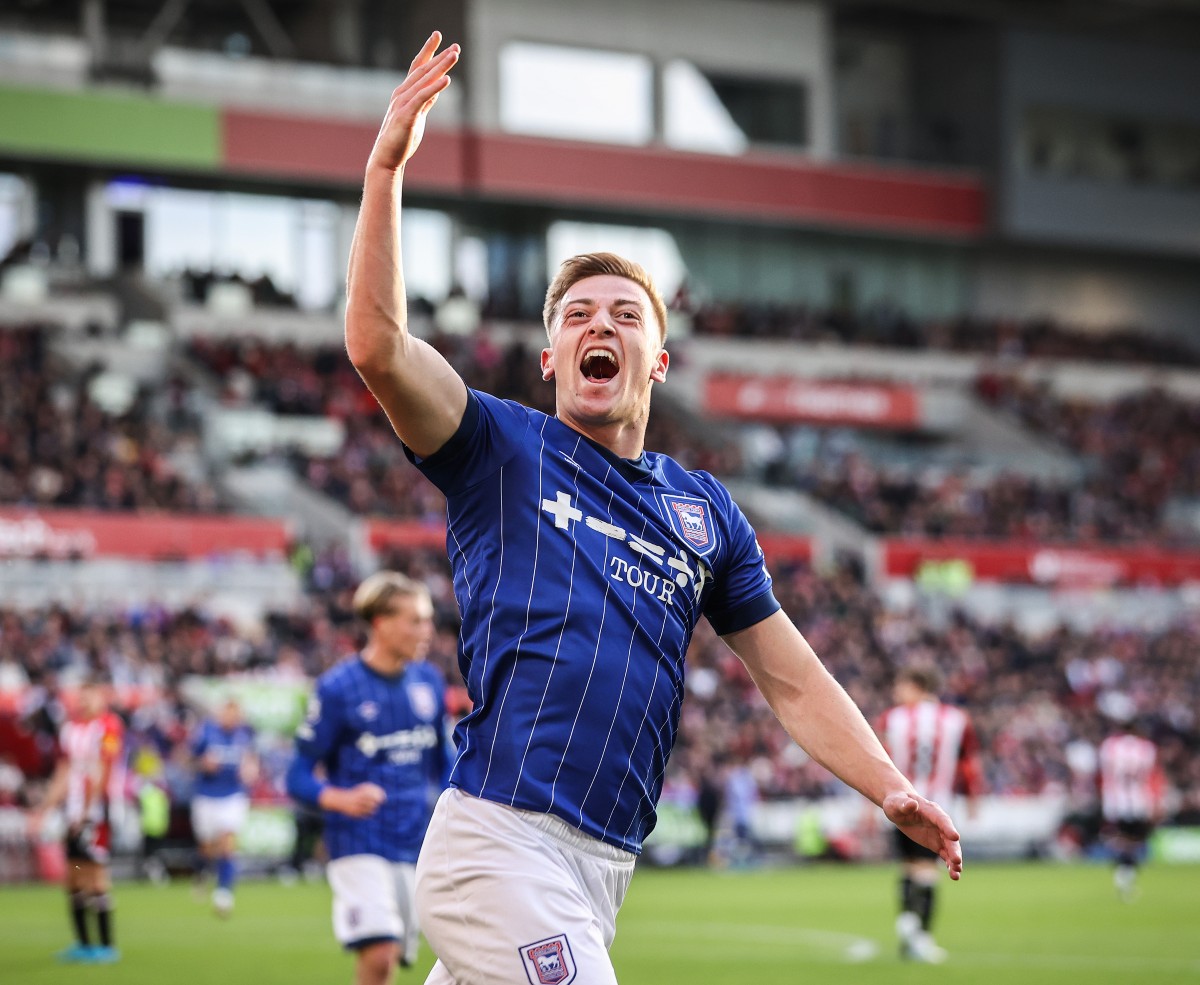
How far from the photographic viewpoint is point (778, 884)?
26469 millimetres

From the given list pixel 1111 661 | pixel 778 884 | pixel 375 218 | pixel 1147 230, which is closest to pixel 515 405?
pixel 375 218

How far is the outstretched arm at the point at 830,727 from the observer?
4613 mm

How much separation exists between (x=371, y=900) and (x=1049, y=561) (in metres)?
38.1

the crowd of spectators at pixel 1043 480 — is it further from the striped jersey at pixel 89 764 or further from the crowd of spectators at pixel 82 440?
the striped jersey at pixel 89 764

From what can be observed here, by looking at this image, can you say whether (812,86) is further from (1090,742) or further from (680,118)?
(1090,742)

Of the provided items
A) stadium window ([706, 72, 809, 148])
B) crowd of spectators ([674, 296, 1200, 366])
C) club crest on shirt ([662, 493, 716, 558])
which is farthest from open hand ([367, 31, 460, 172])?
stadium window ([706, 72, 809, 148])

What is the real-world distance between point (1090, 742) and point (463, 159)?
2219 centimetres

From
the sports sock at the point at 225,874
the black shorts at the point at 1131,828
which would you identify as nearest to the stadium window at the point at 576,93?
the black shorts at the point at 1131,828

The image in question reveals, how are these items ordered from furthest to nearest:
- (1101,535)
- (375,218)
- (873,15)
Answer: (873,15), (1101,535), (375,218)

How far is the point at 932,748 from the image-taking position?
1772cm

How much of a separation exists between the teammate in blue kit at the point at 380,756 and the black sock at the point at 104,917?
6.46 metres

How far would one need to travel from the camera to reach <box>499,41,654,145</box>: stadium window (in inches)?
1978

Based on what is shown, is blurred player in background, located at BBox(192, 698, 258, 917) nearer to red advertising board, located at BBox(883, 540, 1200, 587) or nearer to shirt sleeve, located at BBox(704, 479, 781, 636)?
shirt sleeve, located at BBox(704, 479, 781, 636)

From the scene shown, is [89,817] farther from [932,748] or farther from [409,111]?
[409,111]
